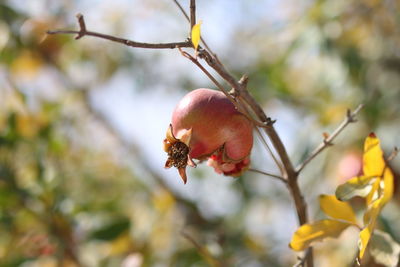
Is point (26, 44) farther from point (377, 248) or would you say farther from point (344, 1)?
point (377, 248)

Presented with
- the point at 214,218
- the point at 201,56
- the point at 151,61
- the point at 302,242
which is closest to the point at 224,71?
the point at 201,56

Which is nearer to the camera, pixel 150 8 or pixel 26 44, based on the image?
pixel 26 44

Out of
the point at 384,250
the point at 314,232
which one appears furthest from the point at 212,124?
the point at 384,250

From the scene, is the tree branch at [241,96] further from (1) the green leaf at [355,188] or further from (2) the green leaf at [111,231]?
(2) the green leaf at [111,231]

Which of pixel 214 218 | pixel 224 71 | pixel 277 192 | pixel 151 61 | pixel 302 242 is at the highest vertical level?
pixel 151 61

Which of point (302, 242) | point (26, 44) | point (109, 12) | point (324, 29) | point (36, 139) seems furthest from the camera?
point (109, 12)

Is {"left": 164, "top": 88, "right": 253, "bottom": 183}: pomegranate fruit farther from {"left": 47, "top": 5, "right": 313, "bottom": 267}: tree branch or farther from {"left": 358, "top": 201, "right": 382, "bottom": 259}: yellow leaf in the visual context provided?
{"left": 358, "top": 201, "right": 382, "bottom": 259}: yellow leaf

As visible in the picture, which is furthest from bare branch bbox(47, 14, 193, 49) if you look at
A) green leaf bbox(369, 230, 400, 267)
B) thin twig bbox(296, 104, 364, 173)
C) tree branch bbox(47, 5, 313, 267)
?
green leaf bbox(369, 230, 400, 267)
